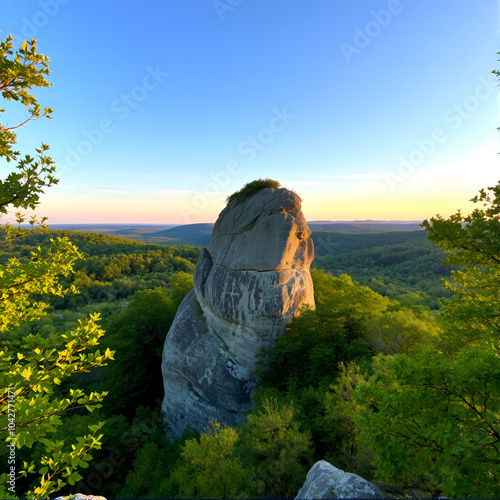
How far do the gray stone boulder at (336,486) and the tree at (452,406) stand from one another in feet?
3.81

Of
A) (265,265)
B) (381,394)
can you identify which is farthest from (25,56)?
(265,265)

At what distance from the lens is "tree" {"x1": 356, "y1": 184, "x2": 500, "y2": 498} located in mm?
4910

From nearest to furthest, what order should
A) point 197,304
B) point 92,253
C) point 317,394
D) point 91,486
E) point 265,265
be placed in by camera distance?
point 317,394 → point 91,486 → point 265,265 → point 197,304 → point 92,253

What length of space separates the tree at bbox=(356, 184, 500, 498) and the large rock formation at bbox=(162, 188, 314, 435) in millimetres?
10295

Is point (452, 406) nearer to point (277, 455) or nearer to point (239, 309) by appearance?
point (277, 455)

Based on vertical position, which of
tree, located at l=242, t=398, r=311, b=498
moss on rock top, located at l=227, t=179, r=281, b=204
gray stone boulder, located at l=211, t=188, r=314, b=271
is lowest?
tree, located at l=242, t=398, r=311, b=498

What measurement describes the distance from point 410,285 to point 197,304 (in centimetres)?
6647

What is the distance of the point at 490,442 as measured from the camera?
516 centimetres

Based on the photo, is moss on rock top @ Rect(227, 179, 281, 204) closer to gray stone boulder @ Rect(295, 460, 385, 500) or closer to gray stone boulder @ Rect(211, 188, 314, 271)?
gray stone boulder @ Rect(211, 188, 314, 271)

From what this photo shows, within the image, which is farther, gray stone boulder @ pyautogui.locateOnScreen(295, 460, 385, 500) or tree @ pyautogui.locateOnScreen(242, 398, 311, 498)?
tree @ pyautogui.locateOnScreen(242, 398, 311, 498)

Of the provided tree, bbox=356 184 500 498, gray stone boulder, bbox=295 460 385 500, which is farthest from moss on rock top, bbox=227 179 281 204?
gray stone boulder, bbox=295 460 385 500

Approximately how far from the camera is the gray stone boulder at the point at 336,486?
6.31 m

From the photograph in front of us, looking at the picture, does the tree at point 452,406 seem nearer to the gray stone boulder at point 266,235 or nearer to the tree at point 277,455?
the tree at point 277,455

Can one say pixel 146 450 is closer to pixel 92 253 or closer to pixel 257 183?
pixel 257 183
